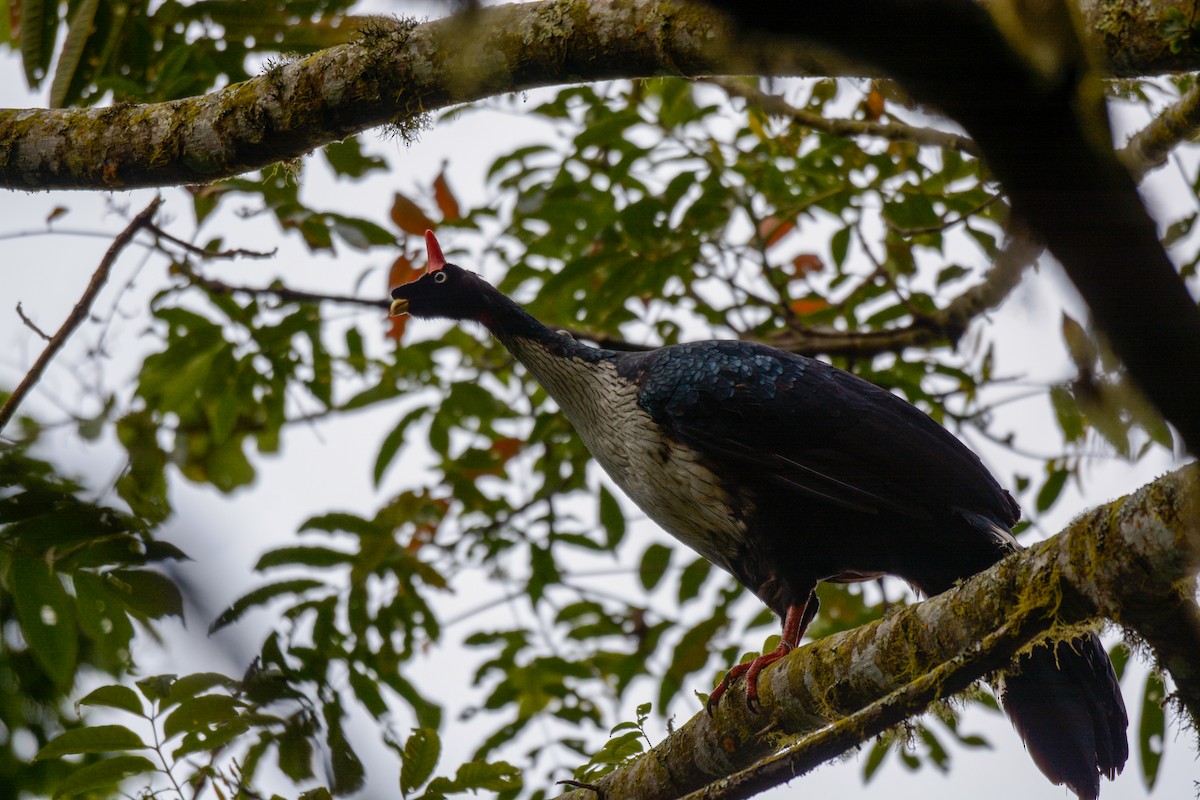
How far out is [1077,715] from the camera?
3.77m

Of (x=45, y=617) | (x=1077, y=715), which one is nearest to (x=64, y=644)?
(x=45, y=617)

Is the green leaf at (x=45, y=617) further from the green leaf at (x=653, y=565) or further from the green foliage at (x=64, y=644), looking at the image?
the green leaf at (x=653, y=565)

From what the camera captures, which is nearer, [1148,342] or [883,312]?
[1148,342]

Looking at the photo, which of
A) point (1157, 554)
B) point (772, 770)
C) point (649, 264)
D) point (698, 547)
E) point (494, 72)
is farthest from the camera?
point (649, 264)

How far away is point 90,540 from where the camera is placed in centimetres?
115

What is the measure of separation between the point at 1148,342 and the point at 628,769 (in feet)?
10.7

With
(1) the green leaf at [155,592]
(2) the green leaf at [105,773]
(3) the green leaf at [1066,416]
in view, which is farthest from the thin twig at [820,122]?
(1) the green leaf at [155,592]

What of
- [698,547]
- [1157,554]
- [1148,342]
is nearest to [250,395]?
[698,547]

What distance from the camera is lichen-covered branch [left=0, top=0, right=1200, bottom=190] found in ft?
10.8

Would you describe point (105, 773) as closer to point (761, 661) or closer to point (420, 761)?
point (420, 761)

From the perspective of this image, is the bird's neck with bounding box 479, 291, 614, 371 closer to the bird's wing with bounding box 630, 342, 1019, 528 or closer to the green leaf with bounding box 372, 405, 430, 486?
the bird's wing with bounding box 630, 342, 1019, 528

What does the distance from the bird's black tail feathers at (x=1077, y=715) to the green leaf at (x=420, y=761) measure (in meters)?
1.93

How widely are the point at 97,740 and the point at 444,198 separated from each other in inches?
144

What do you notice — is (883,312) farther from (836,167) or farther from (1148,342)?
(1148,342)
